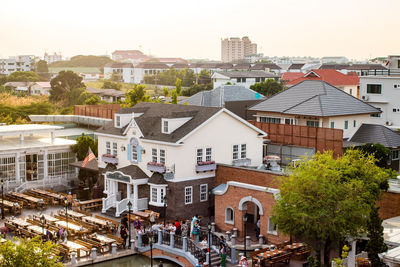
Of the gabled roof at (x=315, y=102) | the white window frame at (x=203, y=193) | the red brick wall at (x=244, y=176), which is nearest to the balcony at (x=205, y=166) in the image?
the red brick wall at (x=244, y=176)

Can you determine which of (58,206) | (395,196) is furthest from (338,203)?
(58,206)

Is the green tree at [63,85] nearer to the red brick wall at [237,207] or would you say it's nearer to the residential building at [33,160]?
the residential building at [33,160]

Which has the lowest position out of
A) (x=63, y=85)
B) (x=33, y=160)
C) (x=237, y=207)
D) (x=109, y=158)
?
(x=237, y=207)

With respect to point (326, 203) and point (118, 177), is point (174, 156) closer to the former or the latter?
point (118, 177)

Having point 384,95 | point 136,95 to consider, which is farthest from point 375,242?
point 136,95

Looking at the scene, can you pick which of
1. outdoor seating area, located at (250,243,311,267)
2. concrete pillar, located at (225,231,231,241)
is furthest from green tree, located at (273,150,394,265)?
concrete pillar, located at (225,231,231,241)

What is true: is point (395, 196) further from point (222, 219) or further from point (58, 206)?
point (58, 206)
